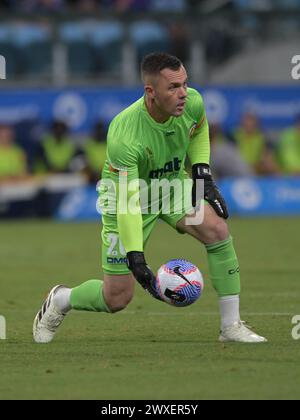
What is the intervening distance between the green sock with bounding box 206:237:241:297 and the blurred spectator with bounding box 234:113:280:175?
15446mm

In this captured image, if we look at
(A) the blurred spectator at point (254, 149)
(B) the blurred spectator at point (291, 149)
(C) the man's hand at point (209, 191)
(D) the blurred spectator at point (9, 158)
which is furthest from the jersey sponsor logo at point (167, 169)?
(B) the blurred spectator at point (291, 149)

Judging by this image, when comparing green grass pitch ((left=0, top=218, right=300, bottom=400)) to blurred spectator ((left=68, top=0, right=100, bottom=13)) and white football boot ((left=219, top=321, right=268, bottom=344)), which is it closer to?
white football boot ((left=219, top=321, right=268, bottom=344))

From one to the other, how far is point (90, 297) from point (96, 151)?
14426mm

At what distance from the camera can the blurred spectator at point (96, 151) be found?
2330 centimetres

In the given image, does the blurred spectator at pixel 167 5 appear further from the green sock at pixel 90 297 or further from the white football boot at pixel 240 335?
the white football boot at pixel 240 335

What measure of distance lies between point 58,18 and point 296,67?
223 inches

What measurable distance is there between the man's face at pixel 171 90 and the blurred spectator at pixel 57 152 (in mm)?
14724

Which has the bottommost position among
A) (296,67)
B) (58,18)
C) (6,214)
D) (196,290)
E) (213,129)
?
(196,290)

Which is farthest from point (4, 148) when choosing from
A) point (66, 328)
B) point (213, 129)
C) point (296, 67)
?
point (66, 328)

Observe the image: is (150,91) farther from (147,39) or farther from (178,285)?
(147,39)

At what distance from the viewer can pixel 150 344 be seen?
920 cm

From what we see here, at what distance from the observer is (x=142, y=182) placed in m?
9.29

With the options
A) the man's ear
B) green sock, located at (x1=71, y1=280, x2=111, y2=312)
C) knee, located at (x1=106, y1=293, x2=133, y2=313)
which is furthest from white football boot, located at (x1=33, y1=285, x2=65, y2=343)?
the man's ear

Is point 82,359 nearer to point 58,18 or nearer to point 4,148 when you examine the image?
point 4,148
